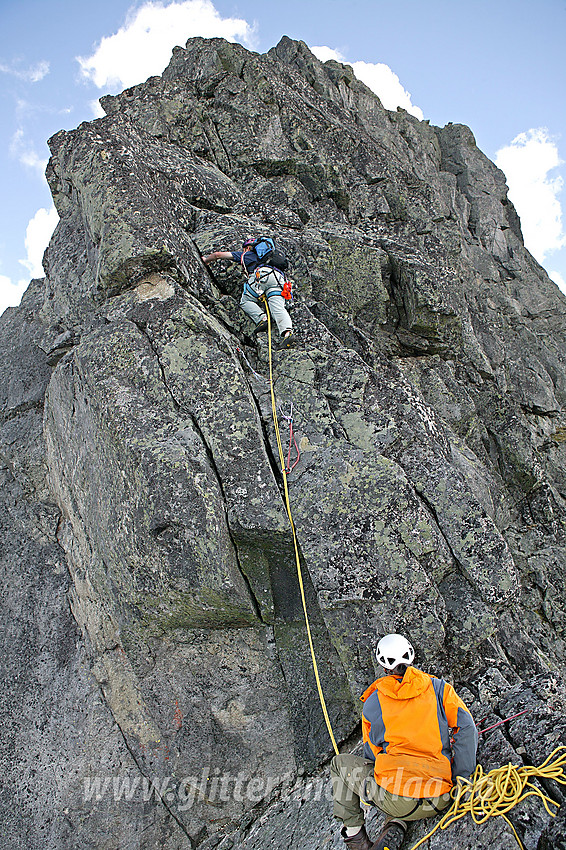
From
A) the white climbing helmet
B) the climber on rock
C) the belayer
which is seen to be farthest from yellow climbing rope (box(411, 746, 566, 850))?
the belayer

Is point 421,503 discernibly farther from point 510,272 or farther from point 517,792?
point 510,272

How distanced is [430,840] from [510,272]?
2277 cm

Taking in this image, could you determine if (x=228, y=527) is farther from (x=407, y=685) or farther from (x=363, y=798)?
(x=363, y=798)

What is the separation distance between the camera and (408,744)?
557 cm

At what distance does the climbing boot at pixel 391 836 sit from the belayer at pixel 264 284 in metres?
7.72

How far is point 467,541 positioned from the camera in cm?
888

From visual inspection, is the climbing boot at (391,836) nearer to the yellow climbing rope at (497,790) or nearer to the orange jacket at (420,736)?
the yellow climbing rope at (497,790)

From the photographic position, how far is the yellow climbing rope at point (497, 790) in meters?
5.56

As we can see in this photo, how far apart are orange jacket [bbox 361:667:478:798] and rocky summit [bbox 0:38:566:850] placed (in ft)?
2.19

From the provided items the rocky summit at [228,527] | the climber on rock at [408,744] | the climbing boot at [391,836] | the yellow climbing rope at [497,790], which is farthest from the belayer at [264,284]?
the climbing boot at [391,836]

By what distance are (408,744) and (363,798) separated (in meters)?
1.09

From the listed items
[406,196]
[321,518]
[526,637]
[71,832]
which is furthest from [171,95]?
[71,832]

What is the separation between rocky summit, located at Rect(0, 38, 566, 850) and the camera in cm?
835

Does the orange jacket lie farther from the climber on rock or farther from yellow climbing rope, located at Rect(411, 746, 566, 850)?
yellow climbing rope, located at Rect(411, 746, 566, 850)
